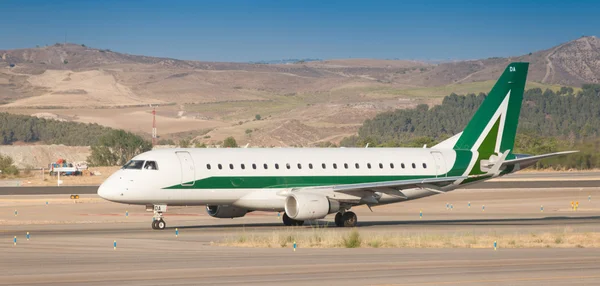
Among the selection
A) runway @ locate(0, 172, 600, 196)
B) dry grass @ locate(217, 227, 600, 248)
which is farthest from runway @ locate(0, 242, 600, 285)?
runway @ locate(0, 172, 600, 196)

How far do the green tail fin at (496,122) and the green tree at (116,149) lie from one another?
75.3m

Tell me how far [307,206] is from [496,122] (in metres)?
11.8

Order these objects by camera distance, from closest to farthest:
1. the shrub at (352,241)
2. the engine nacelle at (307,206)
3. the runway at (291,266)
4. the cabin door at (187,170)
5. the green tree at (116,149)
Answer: the runway at (291,266), the shrub at (352,241), the engine nacelle at (307,206), the cabin door at (187,170), the green tree at (116,149)

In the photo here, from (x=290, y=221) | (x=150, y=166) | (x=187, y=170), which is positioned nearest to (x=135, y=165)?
(x=150, y=166)

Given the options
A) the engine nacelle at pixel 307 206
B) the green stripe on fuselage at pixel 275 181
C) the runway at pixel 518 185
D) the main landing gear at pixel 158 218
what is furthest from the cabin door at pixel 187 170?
the runway at pixel 518 185

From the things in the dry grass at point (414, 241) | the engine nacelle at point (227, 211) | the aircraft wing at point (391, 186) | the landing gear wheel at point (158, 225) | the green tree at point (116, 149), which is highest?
the green tree at point (116, 149)

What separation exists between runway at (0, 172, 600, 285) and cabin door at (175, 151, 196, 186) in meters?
2.01

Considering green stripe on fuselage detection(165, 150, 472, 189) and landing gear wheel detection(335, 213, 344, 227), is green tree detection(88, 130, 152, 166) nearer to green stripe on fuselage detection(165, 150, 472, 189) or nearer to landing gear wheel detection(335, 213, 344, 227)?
green stripe on fuselage detection(165, 150, 472, 189)

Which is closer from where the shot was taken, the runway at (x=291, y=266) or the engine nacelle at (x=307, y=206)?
the runway at (x=291, y=266)

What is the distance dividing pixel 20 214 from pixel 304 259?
2967 centimetres

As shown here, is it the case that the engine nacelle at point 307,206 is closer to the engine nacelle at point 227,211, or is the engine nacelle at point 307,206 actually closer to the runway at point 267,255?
the runway at point 267,255

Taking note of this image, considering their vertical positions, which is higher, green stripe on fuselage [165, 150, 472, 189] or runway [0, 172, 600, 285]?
green stripe on fuselage [165, 150, 472, 189]

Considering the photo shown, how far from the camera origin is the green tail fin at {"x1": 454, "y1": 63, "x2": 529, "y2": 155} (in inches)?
1833

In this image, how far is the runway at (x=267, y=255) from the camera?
22.7m
